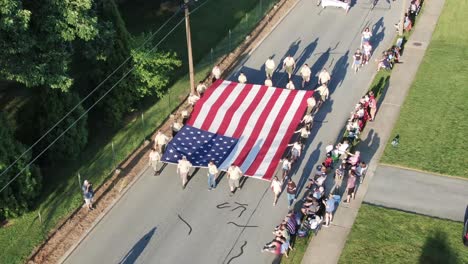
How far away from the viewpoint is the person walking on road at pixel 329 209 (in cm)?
2275

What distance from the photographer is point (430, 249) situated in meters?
22.0


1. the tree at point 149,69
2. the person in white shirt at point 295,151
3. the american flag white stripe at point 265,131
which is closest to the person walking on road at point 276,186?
the american flag white stripe at point 265,131

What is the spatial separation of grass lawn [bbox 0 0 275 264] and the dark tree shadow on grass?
1277 centimetres

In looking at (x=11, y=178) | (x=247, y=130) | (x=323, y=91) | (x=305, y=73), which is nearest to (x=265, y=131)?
(x=247, y=130)

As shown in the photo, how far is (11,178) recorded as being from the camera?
928 inches

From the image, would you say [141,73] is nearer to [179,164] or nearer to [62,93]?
[62,93]

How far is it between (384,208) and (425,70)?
12.0 m

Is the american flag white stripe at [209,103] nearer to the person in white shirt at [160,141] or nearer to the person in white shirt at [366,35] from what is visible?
the person in white shirt at [160,141]

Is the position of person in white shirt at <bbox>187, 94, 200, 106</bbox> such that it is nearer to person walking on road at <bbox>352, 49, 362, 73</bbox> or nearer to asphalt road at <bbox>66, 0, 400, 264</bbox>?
asphalt road at <bbox>66, 0, 400, 264</bbox>

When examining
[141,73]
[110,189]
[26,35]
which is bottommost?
[110,189]

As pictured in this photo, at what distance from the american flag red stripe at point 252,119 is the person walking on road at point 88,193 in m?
5.06

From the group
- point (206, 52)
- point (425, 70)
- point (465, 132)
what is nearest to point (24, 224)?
point (206, 52)

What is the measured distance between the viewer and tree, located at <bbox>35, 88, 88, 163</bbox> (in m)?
26.2

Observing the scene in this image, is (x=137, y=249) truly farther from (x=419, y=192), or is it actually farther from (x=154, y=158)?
(x=419, y=192)
